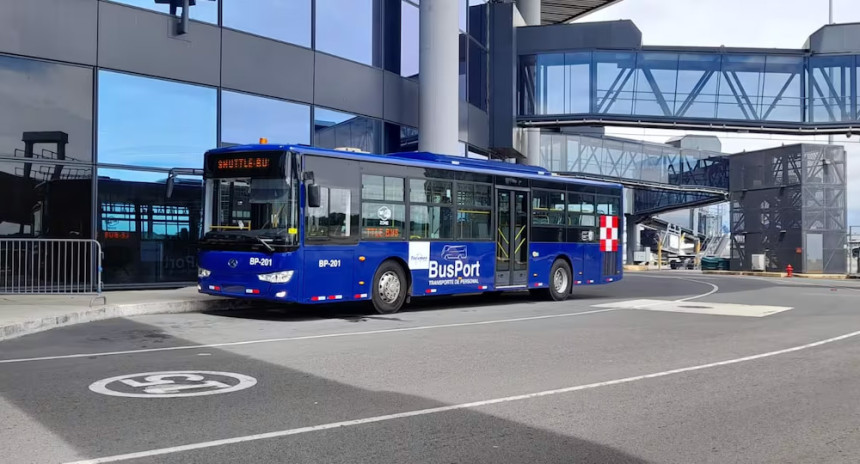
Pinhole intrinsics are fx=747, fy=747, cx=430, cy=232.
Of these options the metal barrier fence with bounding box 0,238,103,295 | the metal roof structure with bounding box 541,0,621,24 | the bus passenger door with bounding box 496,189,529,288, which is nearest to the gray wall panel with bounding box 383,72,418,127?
the bus passenger door with bounding box 496,189,529,288

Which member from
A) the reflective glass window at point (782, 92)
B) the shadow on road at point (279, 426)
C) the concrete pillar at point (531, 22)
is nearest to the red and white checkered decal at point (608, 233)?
the shadow on road at point (279, 426)

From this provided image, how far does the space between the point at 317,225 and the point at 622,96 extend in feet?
78.1

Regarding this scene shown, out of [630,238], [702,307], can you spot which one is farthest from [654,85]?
[630,238]

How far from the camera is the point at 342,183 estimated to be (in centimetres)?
1391

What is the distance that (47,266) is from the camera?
15227 millimetres

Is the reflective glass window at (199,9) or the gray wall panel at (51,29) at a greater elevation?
the reflective glass window at (199,9)

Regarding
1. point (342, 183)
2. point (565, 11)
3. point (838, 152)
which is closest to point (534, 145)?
point (565, 11)

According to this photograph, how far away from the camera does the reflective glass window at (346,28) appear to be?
Answer: 69.2ft

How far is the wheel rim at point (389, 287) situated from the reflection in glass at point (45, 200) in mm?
6826

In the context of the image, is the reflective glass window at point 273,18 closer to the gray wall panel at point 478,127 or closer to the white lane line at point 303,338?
the gray wall panel at point 478,127

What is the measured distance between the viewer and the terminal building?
1583 cm

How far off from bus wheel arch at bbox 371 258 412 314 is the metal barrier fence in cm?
533

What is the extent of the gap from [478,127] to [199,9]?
14106 millimetres

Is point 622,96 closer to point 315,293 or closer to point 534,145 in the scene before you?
point 534,145
